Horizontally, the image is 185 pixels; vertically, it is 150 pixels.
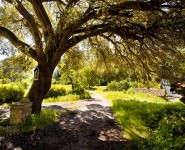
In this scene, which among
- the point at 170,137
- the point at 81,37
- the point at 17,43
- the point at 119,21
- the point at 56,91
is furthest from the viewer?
the point at 56,91

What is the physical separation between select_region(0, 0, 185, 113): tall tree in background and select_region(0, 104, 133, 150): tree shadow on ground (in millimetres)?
2721

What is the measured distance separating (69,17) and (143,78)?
318 inches

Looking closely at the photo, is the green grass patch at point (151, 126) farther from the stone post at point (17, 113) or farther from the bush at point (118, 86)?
the bush at point (118, 86)

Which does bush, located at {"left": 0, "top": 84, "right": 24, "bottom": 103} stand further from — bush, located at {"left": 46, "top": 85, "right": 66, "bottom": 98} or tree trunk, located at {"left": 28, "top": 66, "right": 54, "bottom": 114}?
tree trunk, located at {"left": 28, "top": 66, "right": 54, "bottom": 114}

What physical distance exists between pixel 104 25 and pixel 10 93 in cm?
1323

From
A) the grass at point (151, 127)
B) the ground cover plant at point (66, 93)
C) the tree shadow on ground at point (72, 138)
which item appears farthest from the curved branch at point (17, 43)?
the ground cover plant at point (66, 93)

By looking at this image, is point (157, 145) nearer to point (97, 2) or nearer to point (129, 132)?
point (129, 132)

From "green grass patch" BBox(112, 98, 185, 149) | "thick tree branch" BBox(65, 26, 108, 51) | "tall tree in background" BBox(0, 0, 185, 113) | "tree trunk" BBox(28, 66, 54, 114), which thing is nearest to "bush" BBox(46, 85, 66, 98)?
"green grass patch" BBox(112, 98, 185, 149)

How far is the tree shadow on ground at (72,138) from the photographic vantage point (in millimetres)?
10078

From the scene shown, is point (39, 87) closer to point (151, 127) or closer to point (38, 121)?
point (38, 121)

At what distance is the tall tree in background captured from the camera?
1055 centimetres

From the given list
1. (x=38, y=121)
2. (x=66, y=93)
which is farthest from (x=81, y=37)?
(x=66, y=93)

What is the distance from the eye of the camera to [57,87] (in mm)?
27844

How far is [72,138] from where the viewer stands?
10.9 m
